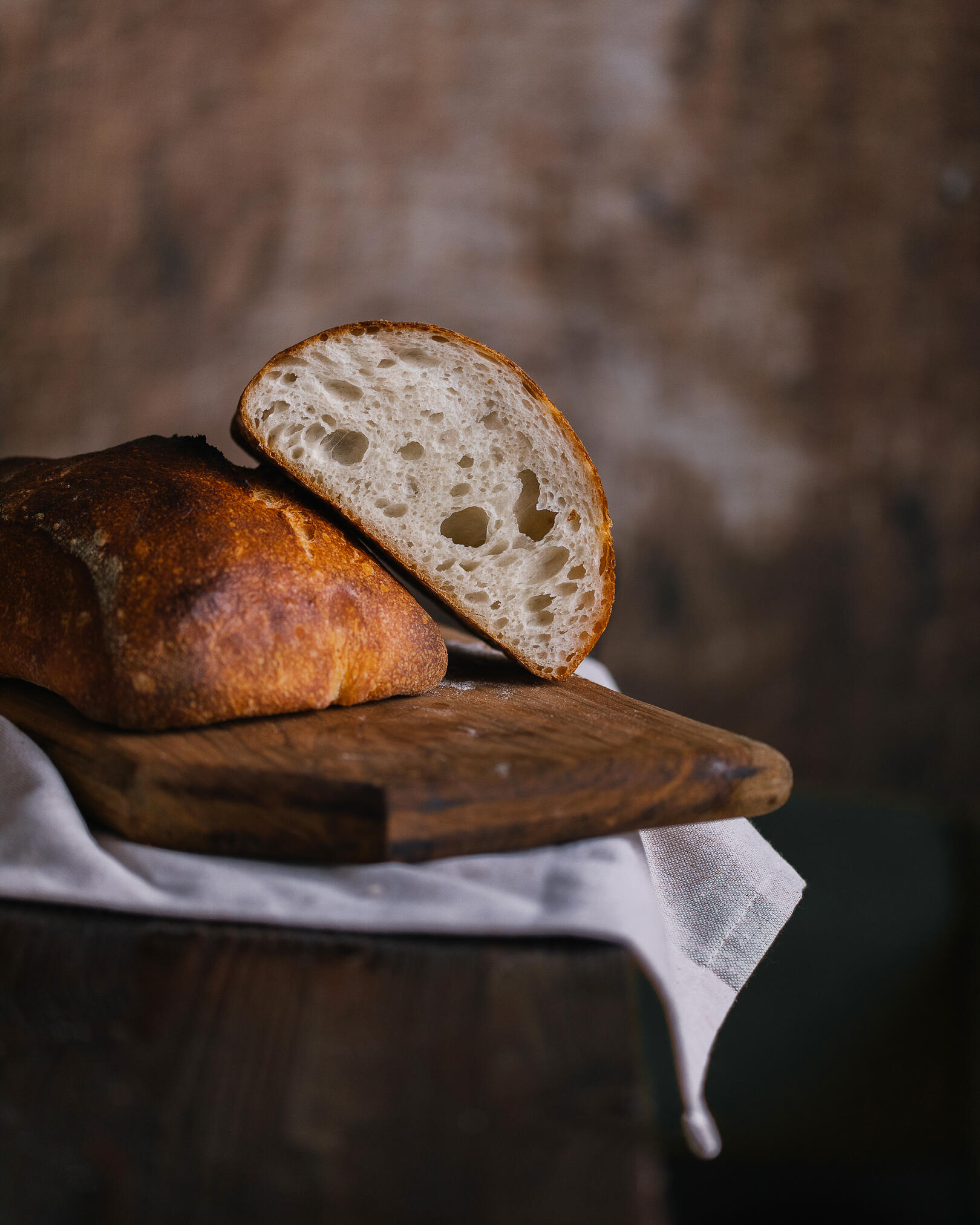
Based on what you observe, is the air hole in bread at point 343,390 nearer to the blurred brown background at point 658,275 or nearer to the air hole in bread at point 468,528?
the air hole in bread at point 468,528

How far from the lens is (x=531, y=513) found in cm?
139

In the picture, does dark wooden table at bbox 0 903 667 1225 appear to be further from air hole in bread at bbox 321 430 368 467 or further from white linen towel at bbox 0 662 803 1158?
air hole in bread at bbox 321 430 368 467

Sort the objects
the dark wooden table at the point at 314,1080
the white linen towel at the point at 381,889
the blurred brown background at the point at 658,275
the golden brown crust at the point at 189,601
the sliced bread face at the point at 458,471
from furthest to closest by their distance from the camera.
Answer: the blurred brown background at the point at 658,275 < the sliced bread face at the point at 458,471 < the golden brown crust at the point at 189,601 < the white linen towel at the point at 381,889 < the dark wooden table at the point at 314,1080

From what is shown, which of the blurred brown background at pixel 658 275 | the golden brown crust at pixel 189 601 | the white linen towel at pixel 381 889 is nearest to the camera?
the white linen towel at pixel 381 889

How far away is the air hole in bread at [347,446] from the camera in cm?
135

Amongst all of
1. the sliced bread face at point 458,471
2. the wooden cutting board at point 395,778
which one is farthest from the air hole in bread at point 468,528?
the wooden cutting board at point 395,778

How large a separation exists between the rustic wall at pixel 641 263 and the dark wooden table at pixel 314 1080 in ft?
7.34

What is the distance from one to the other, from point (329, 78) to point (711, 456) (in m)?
1.50

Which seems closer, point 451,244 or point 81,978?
point 81,978

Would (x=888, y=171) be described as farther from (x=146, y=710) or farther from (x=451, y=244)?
(x=146, y=710)

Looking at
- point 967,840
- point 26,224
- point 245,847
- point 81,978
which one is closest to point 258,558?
point 245,847

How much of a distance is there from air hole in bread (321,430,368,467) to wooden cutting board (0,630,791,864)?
361 mm

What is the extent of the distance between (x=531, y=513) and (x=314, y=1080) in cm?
87

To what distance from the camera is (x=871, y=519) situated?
299 centimetres
